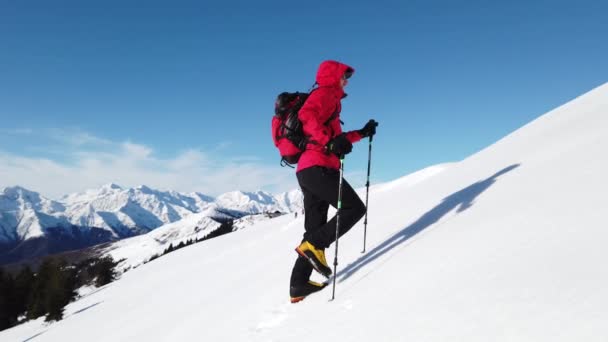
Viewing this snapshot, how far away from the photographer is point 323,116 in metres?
5.54

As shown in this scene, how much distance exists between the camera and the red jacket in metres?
5.36

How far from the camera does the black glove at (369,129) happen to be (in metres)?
6.32

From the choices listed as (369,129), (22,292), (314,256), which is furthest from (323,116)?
(22,292)

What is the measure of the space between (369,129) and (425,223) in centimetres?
255

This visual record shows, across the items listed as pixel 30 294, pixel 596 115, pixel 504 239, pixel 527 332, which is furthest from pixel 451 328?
pixel 30 294

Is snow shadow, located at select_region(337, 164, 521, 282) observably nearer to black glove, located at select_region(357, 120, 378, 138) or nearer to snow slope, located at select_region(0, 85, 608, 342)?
snow slope, located at select_region(0, 85, 608, 342)

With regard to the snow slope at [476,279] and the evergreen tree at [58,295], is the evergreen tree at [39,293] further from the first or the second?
the snow slope at [476,279]

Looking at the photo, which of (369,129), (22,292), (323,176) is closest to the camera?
(323,176)

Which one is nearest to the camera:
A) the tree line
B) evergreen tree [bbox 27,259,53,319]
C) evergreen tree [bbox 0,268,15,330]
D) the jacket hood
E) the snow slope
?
the snow slope

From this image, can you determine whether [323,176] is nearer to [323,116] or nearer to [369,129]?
[323,116]

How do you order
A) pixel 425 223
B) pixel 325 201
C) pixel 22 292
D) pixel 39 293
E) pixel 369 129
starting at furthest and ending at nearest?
pixel 22 292 → pixel 39 293 → pixel 425 223 → pixel 369 129 → pixel 325 201

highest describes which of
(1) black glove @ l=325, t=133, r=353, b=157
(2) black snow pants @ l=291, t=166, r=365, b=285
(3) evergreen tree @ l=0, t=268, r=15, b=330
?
Result: (1) black glove @ l=325, t=133, r=353, b=157

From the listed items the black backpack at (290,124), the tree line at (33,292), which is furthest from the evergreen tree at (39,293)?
the black backpack at (290,124)

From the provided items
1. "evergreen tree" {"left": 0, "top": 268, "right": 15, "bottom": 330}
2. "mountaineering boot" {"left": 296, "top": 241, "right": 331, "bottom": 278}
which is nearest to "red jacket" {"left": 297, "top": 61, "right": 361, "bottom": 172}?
"mountaineering boot" {"left": 296, "top": 241, "right": 331, "bottom": 278}
